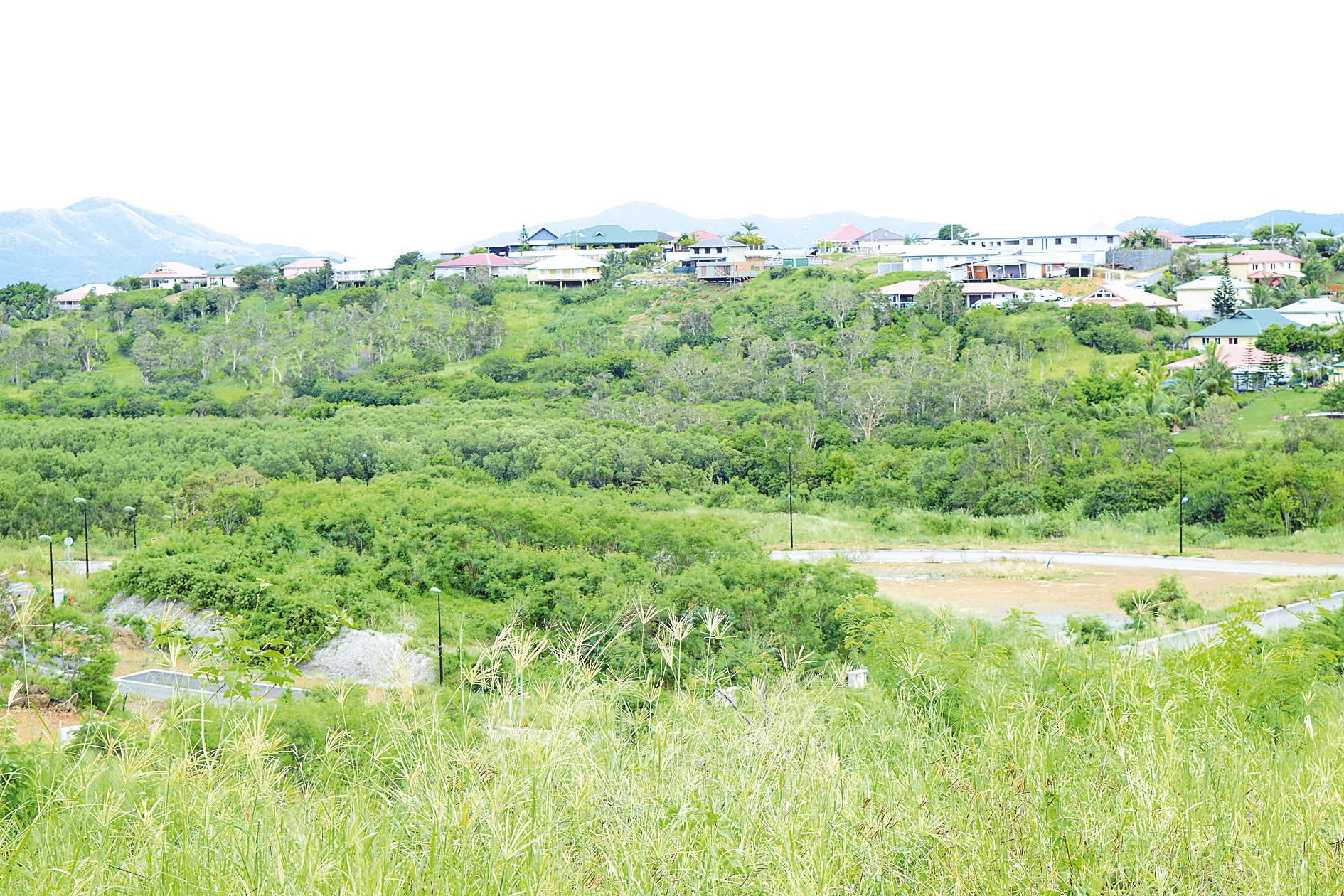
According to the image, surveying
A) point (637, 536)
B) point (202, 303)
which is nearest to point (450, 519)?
point (637, 536)

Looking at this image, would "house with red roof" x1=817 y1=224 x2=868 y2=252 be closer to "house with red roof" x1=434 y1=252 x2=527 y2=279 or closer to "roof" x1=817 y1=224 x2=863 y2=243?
"roof" x1=817 y1=224 x2=863 y2=243

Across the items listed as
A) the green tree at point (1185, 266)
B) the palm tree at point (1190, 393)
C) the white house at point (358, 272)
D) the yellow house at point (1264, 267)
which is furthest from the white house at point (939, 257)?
the white house at point (358, 272)

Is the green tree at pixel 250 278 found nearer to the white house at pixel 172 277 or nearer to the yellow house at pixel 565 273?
the white house at pixel 172 277

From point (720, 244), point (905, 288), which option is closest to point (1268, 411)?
A: point (905, 288)

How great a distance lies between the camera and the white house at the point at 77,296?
244 ft

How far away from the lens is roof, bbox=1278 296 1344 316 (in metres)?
50.7

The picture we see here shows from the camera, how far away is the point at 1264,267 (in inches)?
2517

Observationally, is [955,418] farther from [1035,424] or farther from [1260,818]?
[1260,818]

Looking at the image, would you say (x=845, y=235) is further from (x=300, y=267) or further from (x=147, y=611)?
(x=147, y=611)

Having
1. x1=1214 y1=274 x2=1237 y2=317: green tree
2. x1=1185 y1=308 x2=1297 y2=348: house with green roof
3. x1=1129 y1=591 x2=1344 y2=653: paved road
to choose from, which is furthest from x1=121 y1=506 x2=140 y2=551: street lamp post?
x1=1214 y1=274 x2=1237 y2=317: green tree

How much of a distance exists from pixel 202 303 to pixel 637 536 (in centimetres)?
5276

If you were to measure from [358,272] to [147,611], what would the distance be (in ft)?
189

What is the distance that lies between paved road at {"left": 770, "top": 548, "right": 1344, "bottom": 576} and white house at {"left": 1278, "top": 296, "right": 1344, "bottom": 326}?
86.1 feet

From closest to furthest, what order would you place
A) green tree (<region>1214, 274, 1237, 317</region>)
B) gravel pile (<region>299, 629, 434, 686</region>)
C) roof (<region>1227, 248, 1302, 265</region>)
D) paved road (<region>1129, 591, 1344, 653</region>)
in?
paved road (<region>1129, 591, 1344, 653</region>) → gravel pile (<region>299, 629, 434, 686</region>) → green tree (<region>1214, 274, 1237, 317</region>) → roof (<region>1227, 248, 1302, 265</region>)
